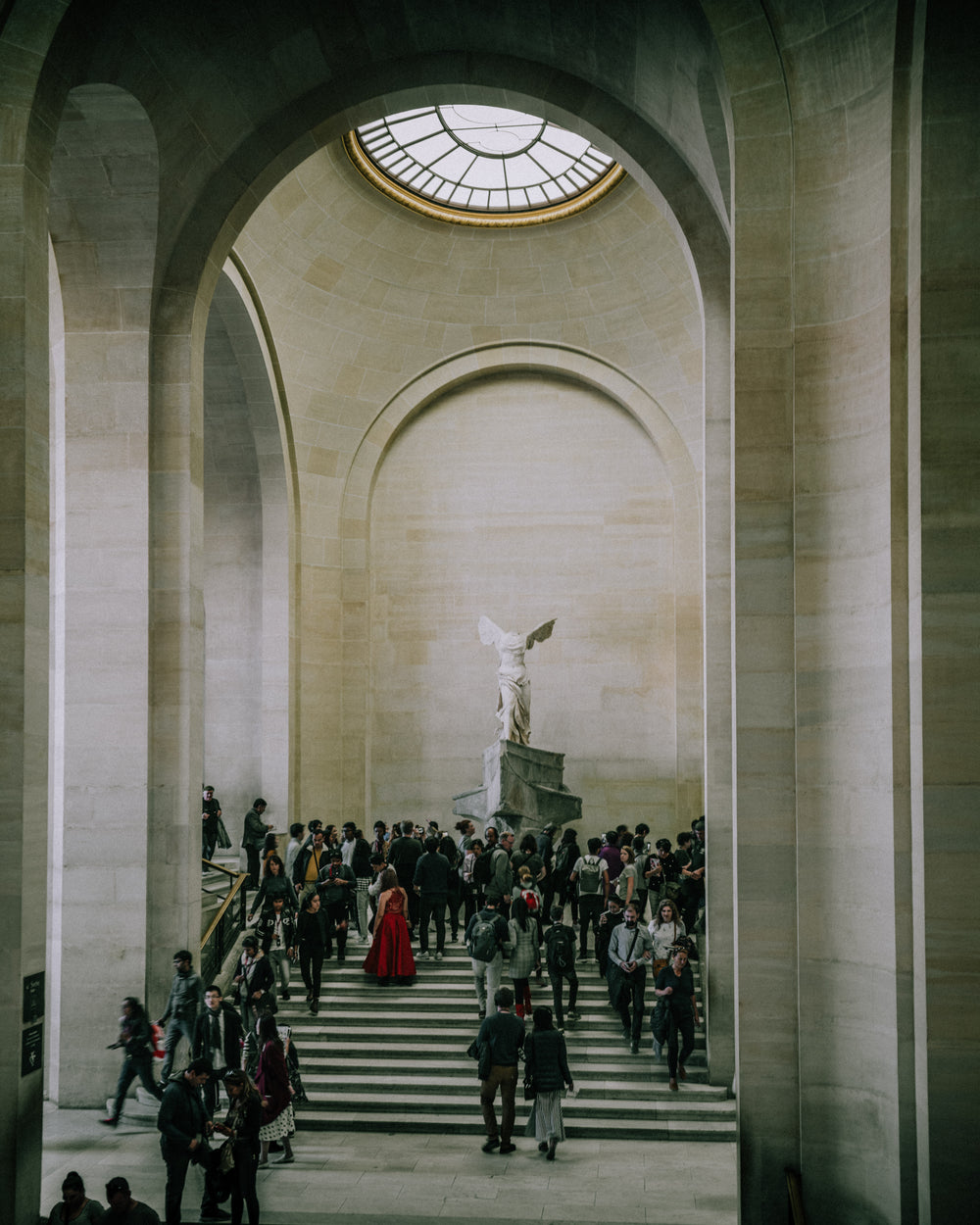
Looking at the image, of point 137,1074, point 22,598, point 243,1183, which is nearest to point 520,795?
point 137,1074

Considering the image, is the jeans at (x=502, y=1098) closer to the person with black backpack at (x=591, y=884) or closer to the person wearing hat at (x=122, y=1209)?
the person with black backpack at (x=591, y=884)

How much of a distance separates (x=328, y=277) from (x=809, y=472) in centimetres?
1376

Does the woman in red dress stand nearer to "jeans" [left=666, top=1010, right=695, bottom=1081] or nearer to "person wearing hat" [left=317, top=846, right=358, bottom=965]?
"person wearing hat" [left=317, top=846, right=358, bottom=965]

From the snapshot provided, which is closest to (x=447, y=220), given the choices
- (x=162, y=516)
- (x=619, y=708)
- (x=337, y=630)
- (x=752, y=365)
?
(x=337, y=630)

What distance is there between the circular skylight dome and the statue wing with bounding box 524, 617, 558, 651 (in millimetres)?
7064

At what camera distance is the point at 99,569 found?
12.4 m

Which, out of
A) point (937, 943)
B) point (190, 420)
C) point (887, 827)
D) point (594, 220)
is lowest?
point (937, 943)

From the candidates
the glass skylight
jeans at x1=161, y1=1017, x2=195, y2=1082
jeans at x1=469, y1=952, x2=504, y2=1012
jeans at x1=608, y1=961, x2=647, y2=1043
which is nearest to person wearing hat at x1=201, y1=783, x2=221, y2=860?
jeans at x1=469, y1=952, x2=504, y2=1012

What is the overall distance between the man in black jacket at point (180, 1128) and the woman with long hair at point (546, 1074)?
2.70 m

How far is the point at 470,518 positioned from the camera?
74.0 feet

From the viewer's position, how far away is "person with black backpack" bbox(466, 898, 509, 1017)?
11711mm

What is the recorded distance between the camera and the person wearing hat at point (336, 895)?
13.5m

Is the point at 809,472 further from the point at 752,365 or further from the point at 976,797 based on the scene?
the point at 976,797

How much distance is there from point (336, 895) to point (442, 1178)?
4.05m
